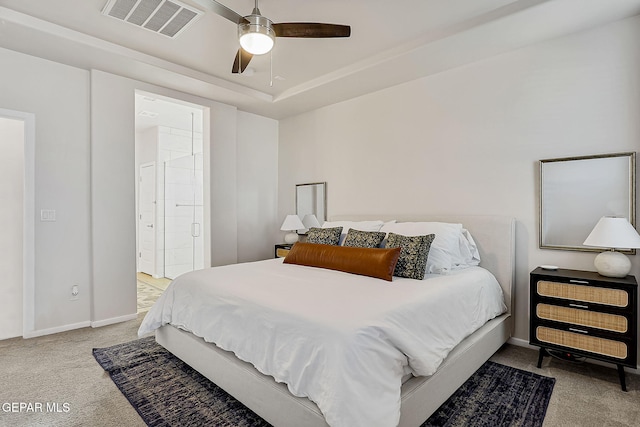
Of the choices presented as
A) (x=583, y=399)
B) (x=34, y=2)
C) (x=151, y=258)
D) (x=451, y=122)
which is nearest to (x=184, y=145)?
(x=151, y=258)

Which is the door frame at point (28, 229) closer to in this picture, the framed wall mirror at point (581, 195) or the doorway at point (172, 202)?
the doorway at point (172, 202)

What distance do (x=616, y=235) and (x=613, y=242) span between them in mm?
54

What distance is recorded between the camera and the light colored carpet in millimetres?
1986

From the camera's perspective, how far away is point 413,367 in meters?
1.72

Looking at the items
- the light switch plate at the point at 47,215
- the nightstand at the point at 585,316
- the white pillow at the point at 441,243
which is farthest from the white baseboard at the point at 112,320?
the nightstand at the point at 585,316

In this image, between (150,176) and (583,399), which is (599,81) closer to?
(583,399)

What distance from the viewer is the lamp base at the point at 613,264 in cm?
244

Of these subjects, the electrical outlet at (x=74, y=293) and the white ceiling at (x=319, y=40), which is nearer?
the white ceiling at (x=319, y=40)

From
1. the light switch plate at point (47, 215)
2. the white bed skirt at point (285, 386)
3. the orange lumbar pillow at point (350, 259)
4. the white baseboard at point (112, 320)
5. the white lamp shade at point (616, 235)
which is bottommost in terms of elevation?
the white baseboard at point (112, 320)

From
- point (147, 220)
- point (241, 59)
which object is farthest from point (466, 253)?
point (147, 220)

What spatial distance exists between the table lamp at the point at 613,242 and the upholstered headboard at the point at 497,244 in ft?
2.08

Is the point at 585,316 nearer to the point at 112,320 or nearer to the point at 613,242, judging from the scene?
the point at 613,242

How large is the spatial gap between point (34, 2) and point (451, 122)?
145 inches

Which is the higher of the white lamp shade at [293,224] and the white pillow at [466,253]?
the white lamp shade at [293,224]
